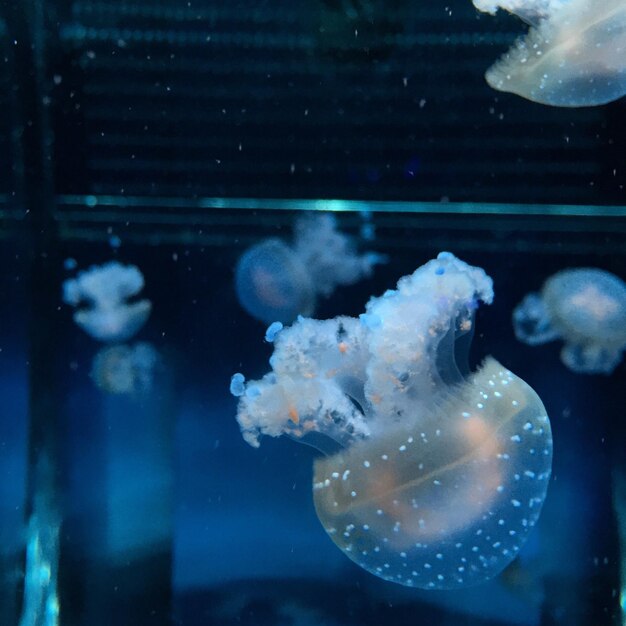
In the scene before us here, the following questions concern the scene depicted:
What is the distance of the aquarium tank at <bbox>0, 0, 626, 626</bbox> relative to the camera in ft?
8.90

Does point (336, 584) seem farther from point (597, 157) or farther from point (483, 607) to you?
point (597, 157)

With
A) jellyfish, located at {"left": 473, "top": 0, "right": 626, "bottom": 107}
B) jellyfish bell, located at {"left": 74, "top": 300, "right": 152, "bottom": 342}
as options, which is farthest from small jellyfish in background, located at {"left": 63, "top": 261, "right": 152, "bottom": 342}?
jellyfish, located at {"left": 473, "top": 0, "right": 626, "bottom": 107}

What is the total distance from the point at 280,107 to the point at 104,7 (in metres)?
0.85

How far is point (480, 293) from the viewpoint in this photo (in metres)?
2.44

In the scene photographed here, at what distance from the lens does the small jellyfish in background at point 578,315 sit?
2777 mm

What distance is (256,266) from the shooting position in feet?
9.36

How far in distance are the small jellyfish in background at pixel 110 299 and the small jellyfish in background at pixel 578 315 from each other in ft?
5.38

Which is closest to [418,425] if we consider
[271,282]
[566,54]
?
[271,282]

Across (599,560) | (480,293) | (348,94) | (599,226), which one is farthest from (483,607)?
(348,94)

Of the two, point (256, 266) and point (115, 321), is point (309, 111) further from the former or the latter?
point (115, 321)

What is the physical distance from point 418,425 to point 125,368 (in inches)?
51.8

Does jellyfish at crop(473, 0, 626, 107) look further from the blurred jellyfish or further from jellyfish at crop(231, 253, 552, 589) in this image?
the blurred jellyfish

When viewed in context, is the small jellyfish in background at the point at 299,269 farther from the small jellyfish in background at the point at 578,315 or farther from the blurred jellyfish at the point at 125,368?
the small jellyfish in background at the point at 578,315

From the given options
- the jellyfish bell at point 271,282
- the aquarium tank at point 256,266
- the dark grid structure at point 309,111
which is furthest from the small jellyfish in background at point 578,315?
the jellyfish bell at point 271,282
